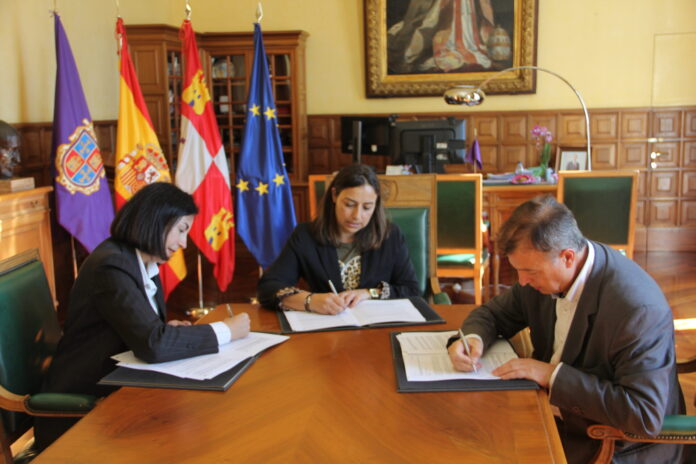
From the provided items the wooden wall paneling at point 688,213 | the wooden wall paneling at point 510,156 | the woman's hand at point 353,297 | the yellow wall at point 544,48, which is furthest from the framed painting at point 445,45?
the woman's hand at point 353,297

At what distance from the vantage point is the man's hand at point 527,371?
155 cm

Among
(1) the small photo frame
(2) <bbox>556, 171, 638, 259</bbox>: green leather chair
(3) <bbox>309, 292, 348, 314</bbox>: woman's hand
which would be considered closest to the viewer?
(3) <bbox>309, 292, 348, 314</bbox>: woman's hand

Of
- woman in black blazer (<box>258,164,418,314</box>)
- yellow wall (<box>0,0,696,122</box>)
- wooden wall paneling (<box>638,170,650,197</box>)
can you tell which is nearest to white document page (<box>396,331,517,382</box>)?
woman in black blazer (<box>258,164,418,314</box>)

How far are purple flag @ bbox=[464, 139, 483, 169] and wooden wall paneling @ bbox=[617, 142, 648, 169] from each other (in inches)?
57.5

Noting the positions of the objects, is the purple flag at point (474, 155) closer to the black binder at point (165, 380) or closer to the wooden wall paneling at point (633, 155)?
the wooden wall paneling at point (633, 155)

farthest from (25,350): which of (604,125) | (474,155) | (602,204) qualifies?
(604,125)

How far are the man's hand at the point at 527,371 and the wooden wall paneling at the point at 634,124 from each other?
5.71m

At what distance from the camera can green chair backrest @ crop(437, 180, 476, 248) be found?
4.22 m

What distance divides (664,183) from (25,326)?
250 inches

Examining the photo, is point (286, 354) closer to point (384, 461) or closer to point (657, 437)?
point (384, 461)

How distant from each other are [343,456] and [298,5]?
631 centimetres

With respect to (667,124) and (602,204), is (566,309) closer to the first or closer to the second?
(602,204)

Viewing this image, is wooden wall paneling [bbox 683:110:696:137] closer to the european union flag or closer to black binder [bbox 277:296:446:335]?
the european union flag

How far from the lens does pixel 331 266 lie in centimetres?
251
